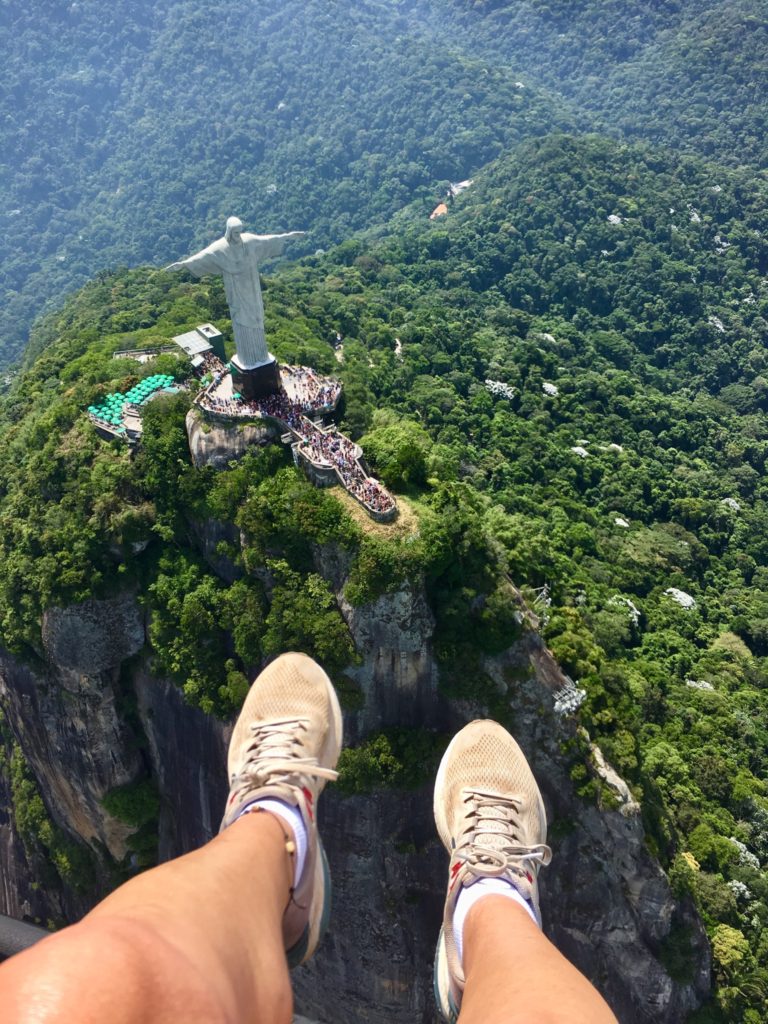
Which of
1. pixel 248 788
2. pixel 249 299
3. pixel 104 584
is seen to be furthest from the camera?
pixel 104 584

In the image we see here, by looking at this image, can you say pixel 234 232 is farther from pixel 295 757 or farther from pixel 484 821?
pixel 484 821

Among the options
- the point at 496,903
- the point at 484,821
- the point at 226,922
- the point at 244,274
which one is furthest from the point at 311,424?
the point at 226,922

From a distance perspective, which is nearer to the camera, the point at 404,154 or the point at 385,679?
the point at 385,679

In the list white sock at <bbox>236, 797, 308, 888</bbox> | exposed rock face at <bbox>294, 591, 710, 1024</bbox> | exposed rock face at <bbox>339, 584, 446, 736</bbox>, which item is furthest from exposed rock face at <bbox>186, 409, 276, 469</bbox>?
white sock at <bbox>236, 797, 308, 888</bbox>

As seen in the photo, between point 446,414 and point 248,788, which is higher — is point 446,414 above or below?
below

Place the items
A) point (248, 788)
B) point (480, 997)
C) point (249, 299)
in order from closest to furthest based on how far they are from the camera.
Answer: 1. point (480, 997)
2. point (248, 788)
3. point (249, 299)

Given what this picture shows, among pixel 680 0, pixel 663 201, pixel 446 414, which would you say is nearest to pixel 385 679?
pixel 446 414

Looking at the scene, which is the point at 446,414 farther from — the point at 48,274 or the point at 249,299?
the point at 48,274

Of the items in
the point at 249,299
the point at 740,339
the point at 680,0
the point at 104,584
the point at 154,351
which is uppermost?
the point at 680,0
